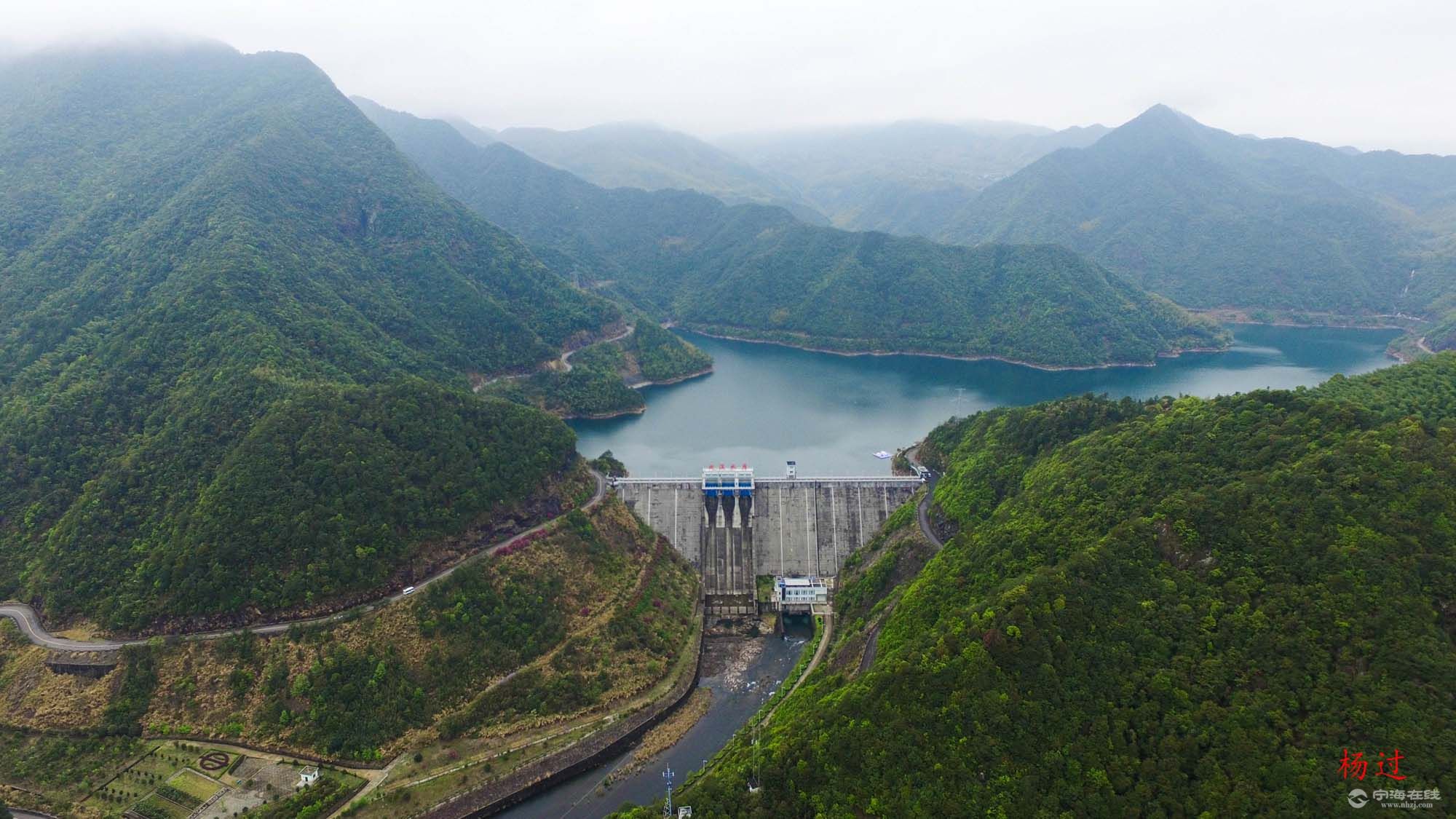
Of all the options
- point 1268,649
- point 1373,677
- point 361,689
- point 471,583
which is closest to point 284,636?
point 361,689

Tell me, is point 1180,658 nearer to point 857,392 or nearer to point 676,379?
point 857,392

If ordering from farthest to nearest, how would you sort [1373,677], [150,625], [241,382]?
1. [241,382]
2. [150,625]
3. [1373,677]

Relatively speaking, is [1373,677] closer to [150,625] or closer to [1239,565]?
[1239,565]
